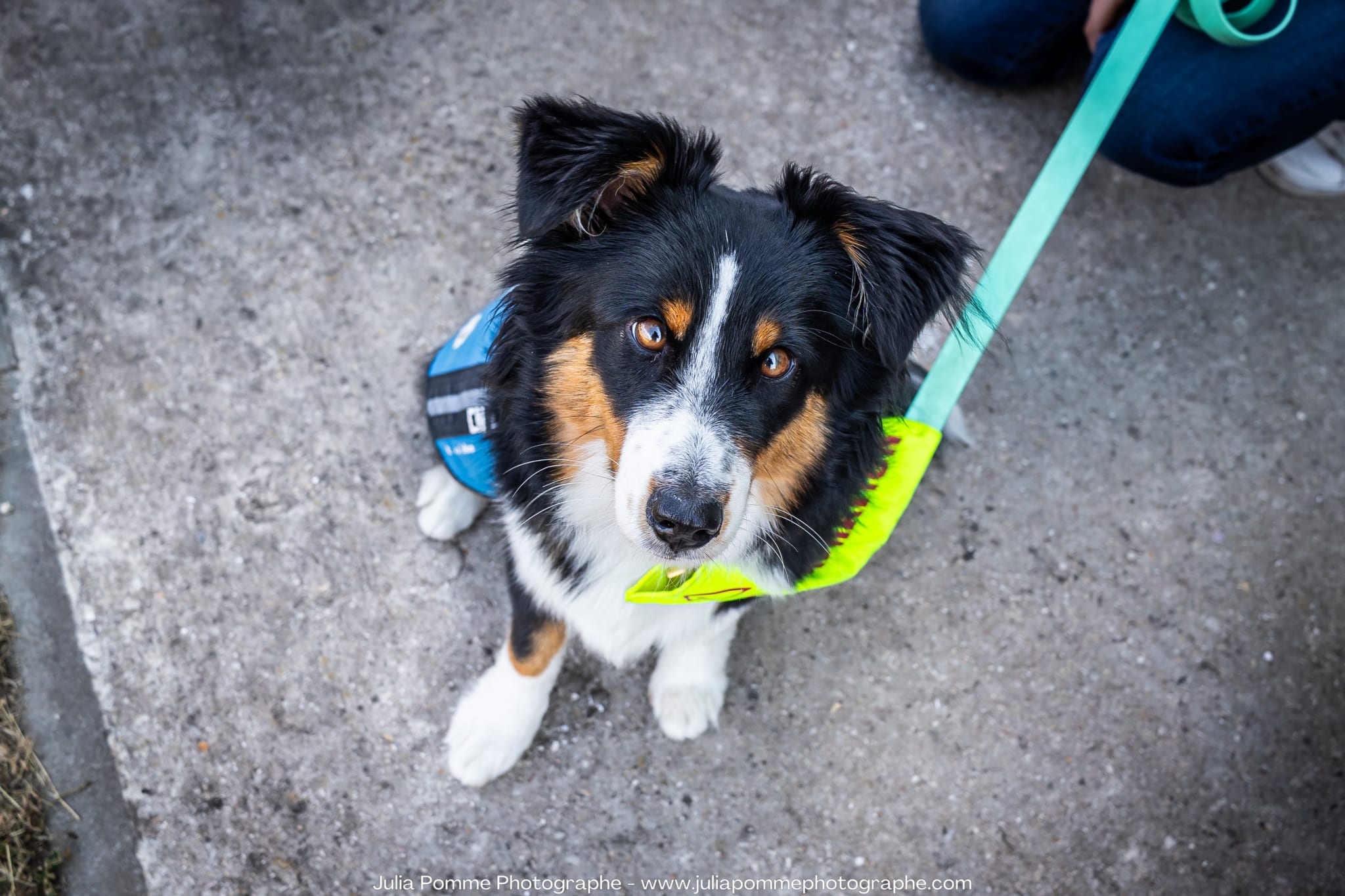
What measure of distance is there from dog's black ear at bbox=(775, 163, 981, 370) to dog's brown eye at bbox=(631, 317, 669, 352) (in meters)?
0.42

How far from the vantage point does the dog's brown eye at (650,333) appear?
70.9 inches

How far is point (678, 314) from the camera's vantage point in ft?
5.82

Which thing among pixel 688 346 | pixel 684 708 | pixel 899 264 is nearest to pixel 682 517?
pixel 688 346

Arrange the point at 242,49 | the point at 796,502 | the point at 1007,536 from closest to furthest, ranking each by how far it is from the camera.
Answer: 1. the point at 796,502
2. the point at 1007,536
3. the point at 242,49

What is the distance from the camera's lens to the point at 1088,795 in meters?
2.69

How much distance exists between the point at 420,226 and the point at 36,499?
1470 millimetres

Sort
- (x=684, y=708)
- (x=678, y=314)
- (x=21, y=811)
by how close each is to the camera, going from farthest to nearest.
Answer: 1. (x=684, y=708)
2. (x=21, y=811)
3. (x=678, y=314)

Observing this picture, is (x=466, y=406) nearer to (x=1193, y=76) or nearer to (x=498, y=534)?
(x=498, y=534)

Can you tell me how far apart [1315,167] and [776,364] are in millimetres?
2702

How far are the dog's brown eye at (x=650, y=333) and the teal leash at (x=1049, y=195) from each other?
32.1 inches

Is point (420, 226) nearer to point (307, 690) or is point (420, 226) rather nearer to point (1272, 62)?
point (307, 690)

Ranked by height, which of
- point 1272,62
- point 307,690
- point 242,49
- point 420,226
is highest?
point 1272,62

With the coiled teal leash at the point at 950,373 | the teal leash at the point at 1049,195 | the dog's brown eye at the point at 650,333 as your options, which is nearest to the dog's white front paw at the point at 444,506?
the coiled teal leash at the point at 950,373

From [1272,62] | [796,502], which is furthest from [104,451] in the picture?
[1272,62]
